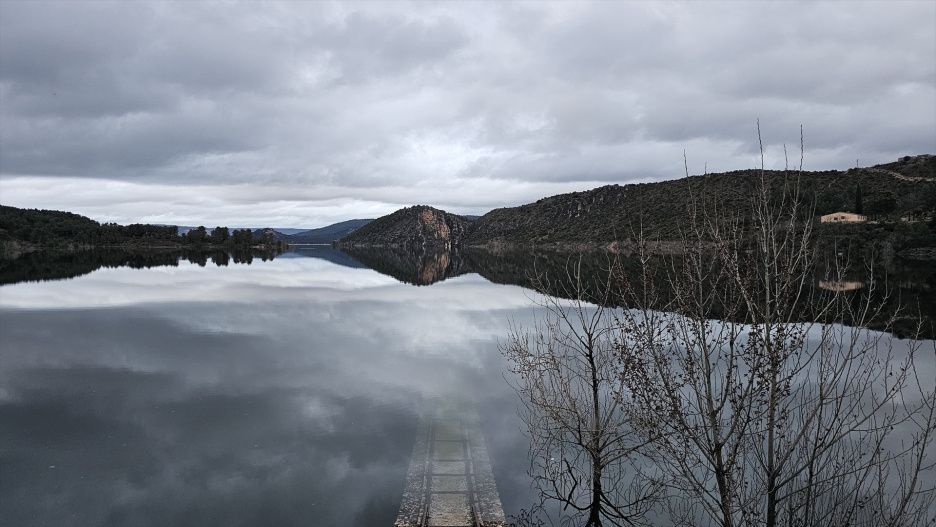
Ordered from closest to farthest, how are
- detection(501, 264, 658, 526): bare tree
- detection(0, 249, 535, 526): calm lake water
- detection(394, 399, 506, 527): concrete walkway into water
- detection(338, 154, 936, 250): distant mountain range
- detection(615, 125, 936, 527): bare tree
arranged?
detection(615, 125, 936, 527): bare tree, detection(394, 399, 506, 527): concrete walkway into water, detection(501, 264, 658, 526): bare tree, detection(0, 249, 535, 526): calm lake water, detection(338, 154, 936, 250): distant mountain range

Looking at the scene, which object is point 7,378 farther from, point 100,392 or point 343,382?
point 343,382

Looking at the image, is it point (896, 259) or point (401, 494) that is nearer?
point (401, 494)

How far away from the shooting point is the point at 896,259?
8531 cm

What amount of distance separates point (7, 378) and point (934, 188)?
5083 inches

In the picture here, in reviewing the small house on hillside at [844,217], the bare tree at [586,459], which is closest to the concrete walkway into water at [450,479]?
the bare tree at [586,459]

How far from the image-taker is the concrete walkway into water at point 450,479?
43.7ft

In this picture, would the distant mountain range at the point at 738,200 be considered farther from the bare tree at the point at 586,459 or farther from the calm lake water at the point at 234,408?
the bare tree at the point at 586,459

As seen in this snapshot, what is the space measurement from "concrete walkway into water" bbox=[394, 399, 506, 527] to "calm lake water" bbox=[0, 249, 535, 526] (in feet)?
1.58

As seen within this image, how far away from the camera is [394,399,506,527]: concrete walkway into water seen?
1333cm

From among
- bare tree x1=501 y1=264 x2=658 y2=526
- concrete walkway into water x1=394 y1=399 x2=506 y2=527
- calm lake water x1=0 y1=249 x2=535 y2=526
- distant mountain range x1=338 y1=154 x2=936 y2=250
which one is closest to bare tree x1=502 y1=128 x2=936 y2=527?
bare tree x1=501 y1=264 x2=658 y2=526

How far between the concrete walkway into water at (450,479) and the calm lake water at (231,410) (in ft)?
1.58

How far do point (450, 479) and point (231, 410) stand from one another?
10.9 meters

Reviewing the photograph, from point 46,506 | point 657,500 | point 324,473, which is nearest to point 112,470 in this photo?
point 46,506

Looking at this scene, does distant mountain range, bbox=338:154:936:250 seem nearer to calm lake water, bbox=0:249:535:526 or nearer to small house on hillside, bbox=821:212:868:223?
small house on hillside, bbox=821:212:868:223
